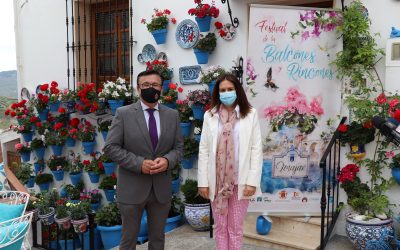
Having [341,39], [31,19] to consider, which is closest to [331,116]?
[341,39]

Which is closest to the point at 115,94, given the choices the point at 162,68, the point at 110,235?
the point at 162,68

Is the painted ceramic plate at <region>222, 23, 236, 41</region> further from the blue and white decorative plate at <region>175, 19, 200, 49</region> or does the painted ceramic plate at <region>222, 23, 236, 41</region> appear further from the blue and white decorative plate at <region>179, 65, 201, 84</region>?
the blue and white decorative plate at <region>179, 65, 201, 84</region>

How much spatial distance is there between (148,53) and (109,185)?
2.08 m

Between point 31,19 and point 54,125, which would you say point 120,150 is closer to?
point 54,125

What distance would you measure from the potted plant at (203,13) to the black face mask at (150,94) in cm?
217

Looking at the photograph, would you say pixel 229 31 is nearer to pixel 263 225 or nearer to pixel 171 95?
pixel 171 95

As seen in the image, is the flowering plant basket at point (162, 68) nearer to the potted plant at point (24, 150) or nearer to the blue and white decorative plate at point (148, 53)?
the blue and white decorative plate at point (148, 53)

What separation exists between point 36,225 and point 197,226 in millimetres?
2966

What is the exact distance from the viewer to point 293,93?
421 cm

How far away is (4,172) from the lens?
15.2 feet

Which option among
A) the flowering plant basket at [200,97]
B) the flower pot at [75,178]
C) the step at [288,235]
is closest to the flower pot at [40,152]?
the flower pot at [75,178]

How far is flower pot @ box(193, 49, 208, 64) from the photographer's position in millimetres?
5070

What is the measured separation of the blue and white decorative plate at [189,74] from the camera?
5.29 metres

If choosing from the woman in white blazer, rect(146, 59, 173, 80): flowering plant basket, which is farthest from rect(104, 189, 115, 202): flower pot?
the woman in white blazer
